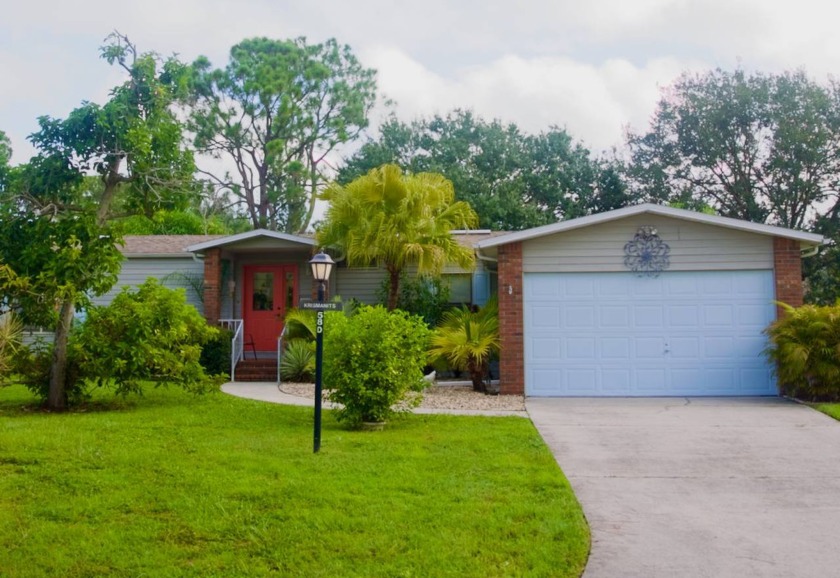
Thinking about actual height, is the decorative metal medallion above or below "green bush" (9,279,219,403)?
above

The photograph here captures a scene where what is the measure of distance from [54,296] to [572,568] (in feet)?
26.4

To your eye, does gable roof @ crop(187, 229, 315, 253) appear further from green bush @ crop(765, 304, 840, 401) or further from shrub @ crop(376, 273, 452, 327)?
green bush @ crop(765, 304, 840, 401)

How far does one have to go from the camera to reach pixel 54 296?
9758 millimetres

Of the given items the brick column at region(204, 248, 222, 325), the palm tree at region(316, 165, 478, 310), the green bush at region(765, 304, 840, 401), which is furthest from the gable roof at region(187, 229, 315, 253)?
the green bush at region(765, 304, 840, 401)

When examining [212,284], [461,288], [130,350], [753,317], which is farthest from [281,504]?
[461,288]

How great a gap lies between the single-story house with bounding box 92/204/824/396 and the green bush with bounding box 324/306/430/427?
148 inches

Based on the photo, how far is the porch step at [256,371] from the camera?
1509cm

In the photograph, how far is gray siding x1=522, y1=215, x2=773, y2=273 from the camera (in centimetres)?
1224

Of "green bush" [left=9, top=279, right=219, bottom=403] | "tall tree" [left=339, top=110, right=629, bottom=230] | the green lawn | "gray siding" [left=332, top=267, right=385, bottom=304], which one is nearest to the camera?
the green lawn

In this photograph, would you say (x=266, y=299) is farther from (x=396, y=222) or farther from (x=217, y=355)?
(x=396, y=222)

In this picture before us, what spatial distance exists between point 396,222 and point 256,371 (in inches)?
177

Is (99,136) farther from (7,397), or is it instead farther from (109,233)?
(7,397)

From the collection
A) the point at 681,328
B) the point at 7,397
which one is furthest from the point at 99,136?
the point at 681,328

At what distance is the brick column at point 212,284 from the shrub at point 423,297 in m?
3.52
